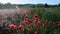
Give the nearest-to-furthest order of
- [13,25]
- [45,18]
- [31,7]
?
[13,25] < [45,18] < [31,7]

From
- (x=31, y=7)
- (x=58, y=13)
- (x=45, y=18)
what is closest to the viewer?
(x=45, y=18)

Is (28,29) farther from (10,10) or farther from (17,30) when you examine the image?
(10,10)

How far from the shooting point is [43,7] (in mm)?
4703

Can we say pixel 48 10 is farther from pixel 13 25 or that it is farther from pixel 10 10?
pixel 13 25

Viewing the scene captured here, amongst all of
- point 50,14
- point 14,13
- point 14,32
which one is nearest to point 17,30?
point 14,32

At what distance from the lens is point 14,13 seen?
4.04 metres

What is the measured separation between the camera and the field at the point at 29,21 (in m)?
3.44

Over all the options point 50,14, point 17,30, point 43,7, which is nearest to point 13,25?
point 17,30

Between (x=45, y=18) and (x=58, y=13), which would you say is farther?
(x=58, y=13)

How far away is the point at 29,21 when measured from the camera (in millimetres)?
3752

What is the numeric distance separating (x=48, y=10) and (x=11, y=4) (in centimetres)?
69

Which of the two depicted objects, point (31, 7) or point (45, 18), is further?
point (31, 7)

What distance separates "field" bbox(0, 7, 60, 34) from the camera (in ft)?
11.3

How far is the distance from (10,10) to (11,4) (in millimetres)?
320
